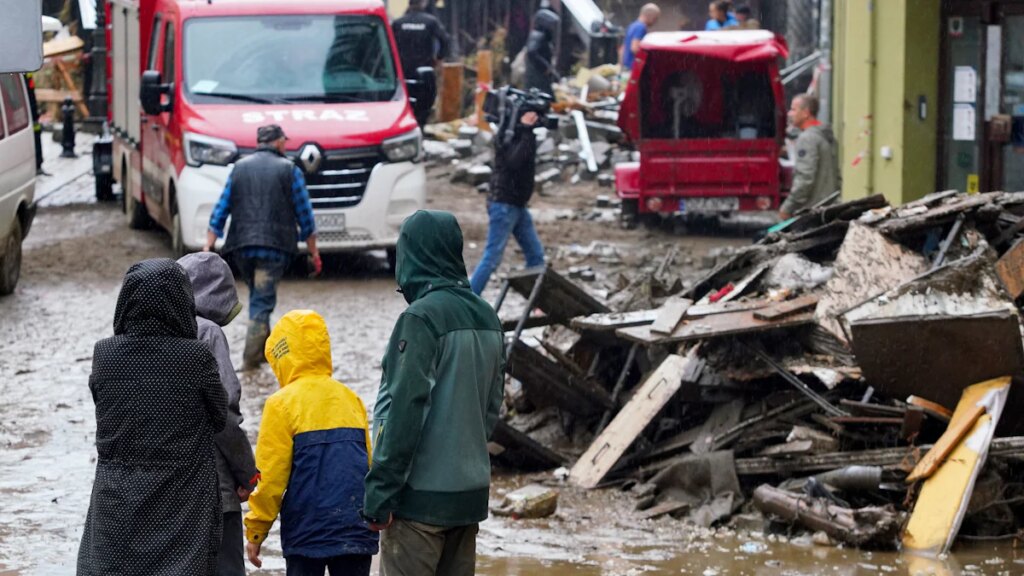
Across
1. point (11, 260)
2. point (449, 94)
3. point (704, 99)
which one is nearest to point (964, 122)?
point (704, 99)

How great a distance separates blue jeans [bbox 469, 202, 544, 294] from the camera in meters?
12.7

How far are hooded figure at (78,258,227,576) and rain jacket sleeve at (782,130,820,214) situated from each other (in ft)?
34.6

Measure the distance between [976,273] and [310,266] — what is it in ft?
27.9

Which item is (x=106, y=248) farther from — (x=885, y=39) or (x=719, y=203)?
(x=885, y=39)

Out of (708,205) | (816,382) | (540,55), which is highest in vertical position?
(540,55)

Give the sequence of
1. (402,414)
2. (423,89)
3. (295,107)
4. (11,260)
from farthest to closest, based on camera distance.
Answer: (423,89), (295,107), (11,260), (402,414)

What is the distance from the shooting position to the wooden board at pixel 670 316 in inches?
328

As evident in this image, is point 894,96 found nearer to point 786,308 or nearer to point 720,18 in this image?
point 786,308

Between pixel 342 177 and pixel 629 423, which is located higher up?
pixel 342 177

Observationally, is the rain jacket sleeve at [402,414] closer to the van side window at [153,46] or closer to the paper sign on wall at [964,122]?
the paper sign on wall at [964,122]

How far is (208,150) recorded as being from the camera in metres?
13.9

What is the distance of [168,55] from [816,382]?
355 inches

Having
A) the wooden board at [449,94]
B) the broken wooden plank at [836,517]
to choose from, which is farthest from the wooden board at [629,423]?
the wooden board at [449,94]

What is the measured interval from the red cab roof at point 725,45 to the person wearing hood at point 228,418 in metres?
11.6
